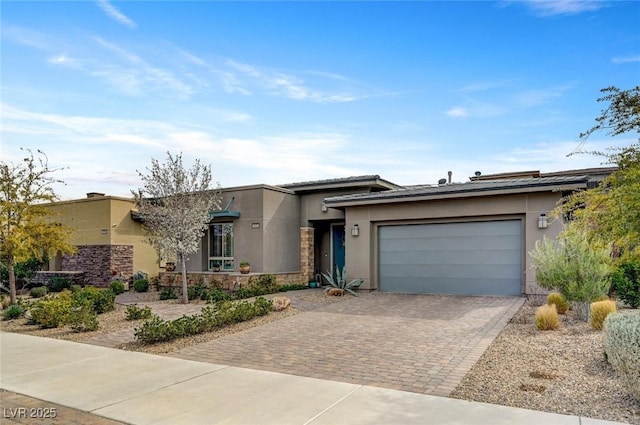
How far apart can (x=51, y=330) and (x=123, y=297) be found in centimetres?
661

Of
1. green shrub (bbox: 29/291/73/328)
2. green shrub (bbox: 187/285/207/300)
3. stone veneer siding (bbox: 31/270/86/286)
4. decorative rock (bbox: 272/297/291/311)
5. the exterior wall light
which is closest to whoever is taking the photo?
green shrub (bbox: 29/291/73/328)

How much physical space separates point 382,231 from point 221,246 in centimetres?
709

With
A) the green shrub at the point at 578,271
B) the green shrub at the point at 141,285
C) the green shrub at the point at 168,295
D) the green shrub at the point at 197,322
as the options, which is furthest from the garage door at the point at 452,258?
the green shrub at the point at 141,285

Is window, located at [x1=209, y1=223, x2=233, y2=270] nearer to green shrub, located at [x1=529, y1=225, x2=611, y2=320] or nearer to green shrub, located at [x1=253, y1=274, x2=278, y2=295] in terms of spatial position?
green shrub, located at [x1=253, y1=274, x2=278, y2=295]

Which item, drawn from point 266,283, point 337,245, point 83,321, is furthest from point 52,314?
point 337,245

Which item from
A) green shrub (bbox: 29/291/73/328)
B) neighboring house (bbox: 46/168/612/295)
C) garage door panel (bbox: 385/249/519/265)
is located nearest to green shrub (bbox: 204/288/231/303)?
neighboring house (bbox: 46/168/612/295)

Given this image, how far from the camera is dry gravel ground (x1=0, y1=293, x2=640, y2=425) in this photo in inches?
188

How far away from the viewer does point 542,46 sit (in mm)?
11555

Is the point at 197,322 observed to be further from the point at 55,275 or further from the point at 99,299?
the point at 55,275

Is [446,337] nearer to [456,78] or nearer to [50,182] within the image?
[456,78]

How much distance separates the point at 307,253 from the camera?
18.8 m

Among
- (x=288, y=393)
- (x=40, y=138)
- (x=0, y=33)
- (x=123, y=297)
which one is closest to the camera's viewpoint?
(x=288, y=393)

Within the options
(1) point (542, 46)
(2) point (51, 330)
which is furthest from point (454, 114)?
(2) point (51, 330)

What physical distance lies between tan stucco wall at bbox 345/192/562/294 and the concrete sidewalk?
373 inches
